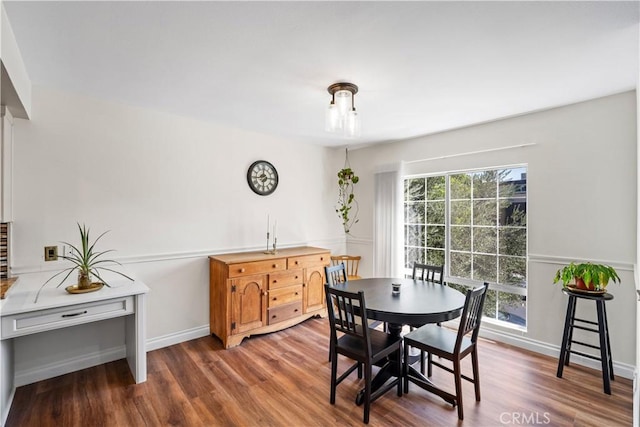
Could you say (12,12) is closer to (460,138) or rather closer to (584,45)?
(584,45)

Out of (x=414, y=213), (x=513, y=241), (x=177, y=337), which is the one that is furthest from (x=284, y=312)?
(x=513, y=241)

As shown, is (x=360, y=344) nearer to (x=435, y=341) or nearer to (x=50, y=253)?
(x=435, y=341)

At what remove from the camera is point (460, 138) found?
357 cm

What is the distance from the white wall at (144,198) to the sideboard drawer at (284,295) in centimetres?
70

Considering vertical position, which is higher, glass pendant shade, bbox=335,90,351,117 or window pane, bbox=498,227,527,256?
glass pendant shade, bbox=335,90,351,117

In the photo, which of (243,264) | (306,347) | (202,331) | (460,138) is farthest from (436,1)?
(202,331)

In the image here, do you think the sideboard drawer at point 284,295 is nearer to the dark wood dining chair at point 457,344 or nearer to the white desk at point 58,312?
the white desk at point 58,312

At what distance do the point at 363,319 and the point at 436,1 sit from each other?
1.88m

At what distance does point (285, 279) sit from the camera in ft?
11.6

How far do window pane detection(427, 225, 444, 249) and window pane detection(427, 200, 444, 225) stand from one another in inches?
3.1

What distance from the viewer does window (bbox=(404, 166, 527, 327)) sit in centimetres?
321

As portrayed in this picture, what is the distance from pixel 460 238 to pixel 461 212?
0.32 m

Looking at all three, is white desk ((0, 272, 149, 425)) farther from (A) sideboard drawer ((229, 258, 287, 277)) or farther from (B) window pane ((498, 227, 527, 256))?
(B) window pane ((498, 227, 527, 256))

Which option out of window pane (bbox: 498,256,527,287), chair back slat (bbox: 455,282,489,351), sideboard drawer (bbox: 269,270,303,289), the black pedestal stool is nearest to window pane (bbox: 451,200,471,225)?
window pane (bbox: 498,256,527,287)
